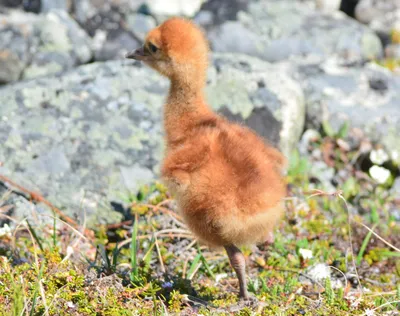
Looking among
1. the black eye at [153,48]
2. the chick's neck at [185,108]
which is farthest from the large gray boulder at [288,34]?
the chick's neck at [185,108]

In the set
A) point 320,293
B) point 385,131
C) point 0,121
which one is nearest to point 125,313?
point 320,293

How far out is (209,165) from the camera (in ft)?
11.6

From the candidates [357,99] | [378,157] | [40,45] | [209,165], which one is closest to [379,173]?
[378,157]

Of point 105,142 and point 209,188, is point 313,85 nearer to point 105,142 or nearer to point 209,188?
point 105,142

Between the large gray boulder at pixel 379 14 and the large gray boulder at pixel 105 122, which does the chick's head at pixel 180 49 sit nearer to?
the large gray boulder at pixel 105 122

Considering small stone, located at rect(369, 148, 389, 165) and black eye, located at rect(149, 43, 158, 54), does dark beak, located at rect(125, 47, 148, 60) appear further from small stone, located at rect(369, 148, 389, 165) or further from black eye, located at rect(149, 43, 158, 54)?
small stone, located at rect(369, 148, 389, 165)

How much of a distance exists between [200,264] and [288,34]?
4013mm

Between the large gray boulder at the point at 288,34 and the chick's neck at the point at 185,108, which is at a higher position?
the chick's neck at the point at 185,108

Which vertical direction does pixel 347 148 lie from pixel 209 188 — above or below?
below

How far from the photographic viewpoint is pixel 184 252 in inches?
183

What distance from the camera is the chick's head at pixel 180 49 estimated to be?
403cm

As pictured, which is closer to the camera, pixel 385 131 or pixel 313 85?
pixel 385 131

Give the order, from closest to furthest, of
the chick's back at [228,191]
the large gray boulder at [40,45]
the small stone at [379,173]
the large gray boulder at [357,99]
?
the chick's back at [228,191] → the small stone at [379,173] → the large gray boulder at [357,99] → the large gray boulder at [40,45]

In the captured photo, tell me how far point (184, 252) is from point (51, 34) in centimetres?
383
